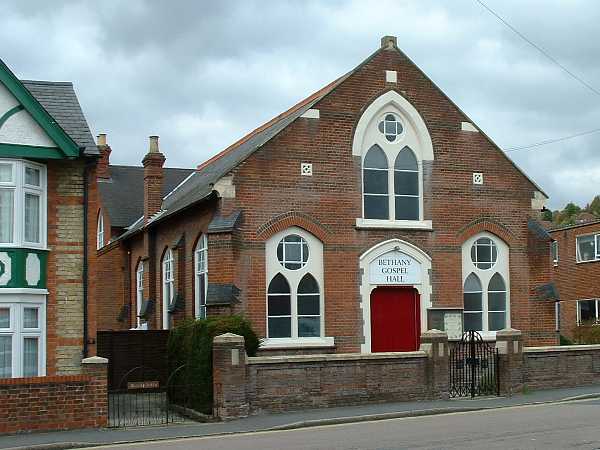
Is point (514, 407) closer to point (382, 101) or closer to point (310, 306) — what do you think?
point (310, 306)

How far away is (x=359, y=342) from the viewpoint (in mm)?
24156

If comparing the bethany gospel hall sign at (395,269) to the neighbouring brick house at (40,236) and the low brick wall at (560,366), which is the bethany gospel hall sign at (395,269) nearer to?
the low brick wall at (560,366)

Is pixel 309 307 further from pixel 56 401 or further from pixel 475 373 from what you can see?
pixel 56 401

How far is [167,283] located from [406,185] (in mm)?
9107

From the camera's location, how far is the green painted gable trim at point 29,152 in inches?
753

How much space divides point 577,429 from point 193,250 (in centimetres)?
1397

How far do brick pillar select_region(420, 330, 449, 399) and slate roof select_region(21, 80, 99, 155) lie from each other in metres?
8.46

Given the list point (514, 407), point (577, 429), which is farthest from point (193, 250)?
point (577, 429)

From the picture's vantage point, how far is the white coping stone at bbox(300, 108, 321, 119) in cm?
2409

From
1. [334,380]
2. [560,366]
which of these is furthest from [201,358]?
[560,366]

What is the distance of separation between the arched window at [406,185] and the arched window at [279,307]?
3768 mm

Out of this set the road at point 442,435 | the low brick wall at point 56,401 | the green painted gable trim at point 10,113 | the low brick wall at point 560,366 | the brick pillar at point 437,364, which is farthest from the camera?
the low brick wall at point 560,366

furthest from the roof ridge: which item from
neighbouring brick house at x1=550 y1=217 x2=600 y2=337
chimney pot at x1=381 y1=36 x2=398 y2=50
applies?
neighbouring brick house at x1=550 y1=217 x2=600 y2=337

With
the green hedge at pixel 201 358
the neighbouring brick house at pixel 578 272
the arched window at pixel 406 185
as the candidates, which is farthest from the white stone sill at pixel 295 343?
the neighbouring brick house at pixel 578 272
